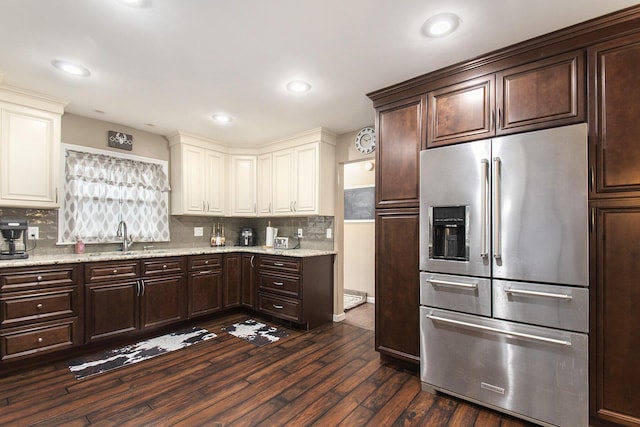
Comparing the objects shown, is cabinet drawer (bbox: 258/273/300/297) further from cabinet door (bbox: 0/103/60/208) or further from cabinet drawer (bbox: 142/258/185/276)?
Answer: cabinet door (bbox: 0/103/60/208)

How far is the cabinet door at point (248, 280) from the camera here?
13.4 feet

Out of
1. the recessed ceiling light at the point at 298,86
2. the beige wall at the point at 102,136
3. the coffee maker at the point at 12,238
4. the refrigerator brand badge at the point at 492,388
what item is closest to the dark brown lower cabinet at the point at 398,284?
the refrigerator brand badge at the point at 492,388

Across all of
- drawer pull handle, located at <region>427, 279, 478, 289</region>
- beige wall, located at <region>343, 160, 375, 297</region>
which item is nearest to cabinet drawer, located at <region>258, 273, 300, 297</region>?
beige wall, located at <region>343, 160, 375, 297</region>

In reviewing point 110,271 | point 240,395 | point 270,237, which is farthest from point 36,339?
point 270,237

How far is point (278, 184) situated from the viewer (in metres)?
4.30

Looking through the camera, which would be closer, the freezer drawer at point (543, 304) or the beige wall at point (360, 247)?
the freezer drawer at point (543, 304)

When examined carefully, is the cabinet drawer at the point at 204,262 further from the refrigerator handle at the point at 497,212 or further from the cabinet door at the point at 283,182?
the refrigerator handle at the point at 497,212

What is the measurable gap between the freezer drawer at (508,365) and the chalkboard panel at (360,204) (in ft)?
9.61

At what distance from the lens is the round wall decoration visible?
369cm

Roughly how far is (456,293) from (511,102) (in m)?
1.39

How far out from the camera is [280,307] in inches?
147

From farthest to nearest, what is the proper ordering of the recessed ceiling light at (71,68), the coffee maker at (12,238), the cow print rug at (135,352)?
the coffee maker at (12,238)
the cow print rug at (135,352)
the recessed ceiling light at (71,68)

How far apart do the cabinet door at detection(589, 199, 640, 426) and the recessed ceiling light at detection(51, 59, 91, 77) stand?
12.4 feet

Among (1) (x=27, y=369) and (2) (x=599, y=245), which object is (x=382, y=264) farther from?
(1) (x=27, y=369)
